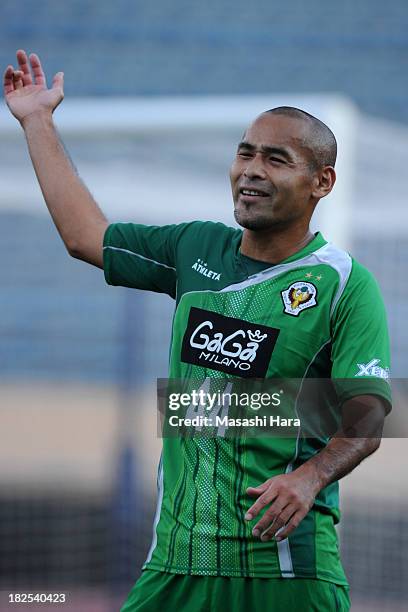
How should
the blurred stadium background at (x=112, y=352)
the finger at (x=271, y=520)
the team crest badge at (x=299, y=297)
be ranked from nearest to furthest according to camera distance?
the finger at (x=271, y=520) → the team crest badge at (x=299, y=297) → the blurred stadium background at (x=112, y=352)

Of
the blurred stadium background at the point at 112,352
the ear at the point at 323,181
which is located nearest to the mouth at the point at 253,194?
the ear at the point at 323,181

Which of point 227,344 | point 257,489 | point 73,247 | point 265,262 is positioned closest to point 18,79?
point 73,247

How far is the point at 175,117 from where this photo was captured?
4867mm

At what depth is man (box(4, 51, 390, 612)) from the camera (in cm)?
270

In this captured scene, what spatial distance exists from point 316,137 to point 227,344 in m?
0.56

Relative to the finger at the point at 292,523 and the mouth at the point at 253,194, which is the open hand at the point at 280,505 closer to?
the finger at the point at 292,523

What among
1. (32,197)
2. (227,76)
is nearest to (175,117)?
(32,197)

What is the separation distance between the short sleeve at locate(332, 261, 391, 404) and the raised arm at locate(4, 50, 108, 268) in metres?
0.65

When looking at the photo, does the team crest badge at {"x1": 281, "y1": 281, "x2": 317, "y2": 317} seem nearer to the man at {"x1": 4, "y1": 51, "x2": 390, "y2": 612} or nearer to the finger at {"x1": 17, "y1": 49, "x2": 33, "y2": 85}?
the man at {"x1": 4, "y1": 51, "x2": 390, "y2": 612}

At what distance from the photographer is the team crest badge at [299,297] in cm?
274

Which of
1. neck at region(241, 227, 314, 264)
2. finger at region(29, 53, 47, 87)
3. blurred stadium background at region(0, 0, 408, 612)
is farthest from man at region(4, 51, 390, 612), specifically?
blurred stadium background at region(0, 0, 408, 612)

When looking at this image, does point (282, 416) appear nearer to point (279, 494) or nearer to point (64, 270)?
point (279, 494)

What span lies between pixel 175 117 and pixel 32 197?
0.84 m
